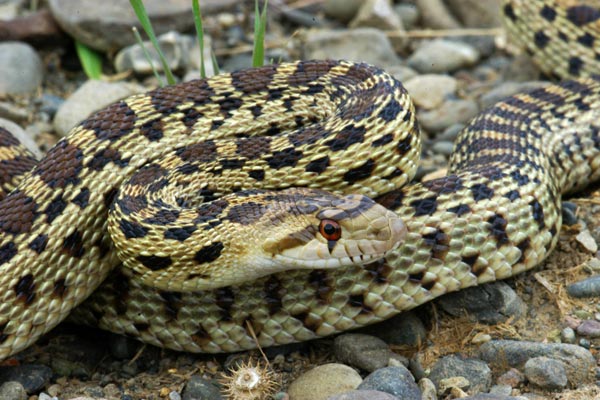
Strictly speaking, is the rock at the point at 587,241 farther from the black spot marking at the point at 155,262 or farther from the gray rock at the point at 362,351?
the black spot marking at the point at 155,262

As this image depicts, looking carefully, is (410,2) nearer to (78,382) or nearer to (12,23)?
(12,23)

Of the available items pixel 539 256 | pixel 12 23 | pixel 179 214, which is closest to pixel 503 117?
pixel 539 256

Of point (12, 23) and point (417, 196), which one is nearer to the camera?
point (417, 196)

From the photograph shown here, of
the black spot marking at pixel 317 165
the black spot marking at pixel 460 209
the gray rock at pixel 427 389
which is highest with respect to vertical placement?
the black spot marking at pixel 317 165

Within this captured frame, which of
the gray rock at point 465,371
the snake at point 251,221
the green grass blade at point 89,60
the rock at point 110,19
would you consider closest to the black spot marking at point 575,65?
the snake at point 251,221

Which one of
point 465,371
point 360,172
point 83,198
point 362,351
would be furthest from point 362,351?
point 83,198

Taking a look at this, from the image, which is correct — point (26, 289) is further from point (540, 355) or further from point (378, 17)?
point (378, 17)

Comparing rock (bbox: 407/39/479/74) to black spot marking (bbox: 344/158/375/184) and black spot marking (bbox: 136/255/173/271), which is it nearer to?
black spot marking (bbox: 344/158/375/184)
